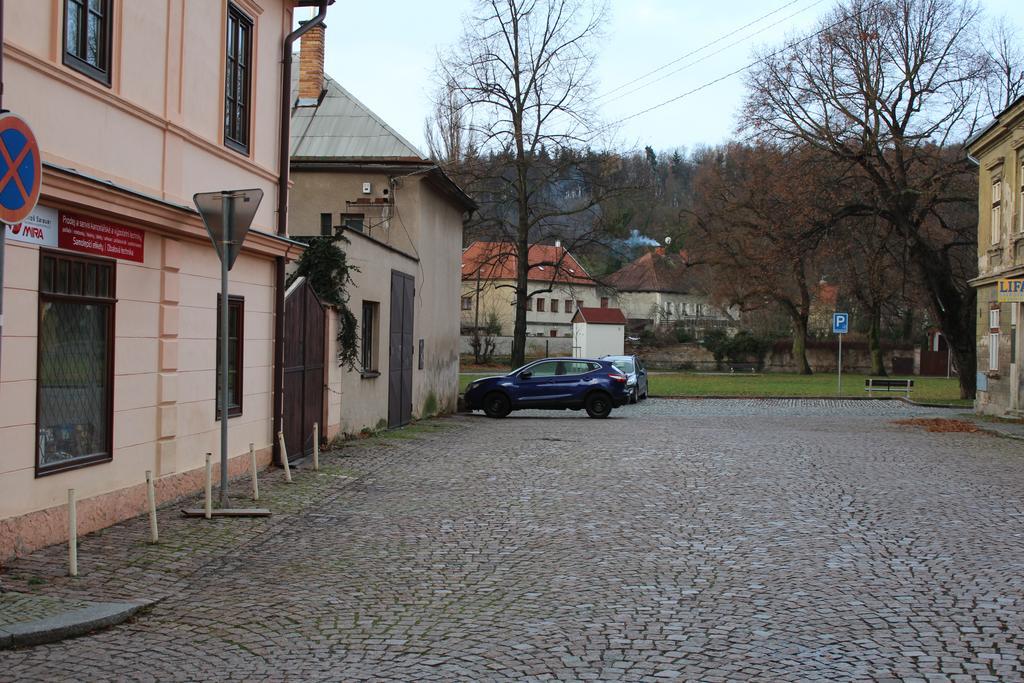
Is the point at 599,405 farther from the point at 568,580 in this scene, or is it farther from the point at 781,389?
the point at 781,389

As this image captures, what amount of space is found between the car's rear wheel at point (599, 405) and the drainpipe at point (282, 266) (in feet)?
44.0

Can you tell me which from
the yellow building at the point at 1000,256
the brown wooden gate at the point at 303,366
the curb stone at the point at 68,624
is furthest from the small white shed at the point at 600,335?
the curb stone at the point at 68,624

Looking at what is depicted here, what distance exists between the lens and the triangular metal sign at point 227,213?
9672 mm

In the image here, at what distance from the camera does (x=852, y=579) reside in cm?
764

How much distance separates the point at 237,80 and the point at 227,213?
3.91 m

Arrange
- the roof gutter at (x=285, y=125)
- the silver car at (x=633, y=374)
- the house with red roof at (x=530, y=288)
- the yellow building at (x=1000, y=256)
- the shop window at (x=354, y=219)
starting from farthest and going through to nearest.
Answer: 1. the house with red roof at (x=530, y=288)
2. the silver car at (x=633, y=374)
3. the yellow building at (x=1000, y=256)
4. the shop window at (x=354, y=219)
5. the roof gutter at (x=285, y=125)

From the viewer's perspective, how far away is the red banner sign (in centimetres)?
859

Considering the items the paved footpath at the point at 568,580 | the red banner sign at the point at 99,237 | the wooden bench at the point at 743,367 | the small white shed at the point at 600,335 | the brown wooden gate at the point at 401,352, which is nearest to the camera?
the paved footpath at the point at 568,580

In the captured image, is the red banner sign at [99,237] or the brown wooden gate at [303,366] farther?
the brown wooden gate at [303,366]

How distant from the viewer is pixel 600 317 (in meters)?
68.3

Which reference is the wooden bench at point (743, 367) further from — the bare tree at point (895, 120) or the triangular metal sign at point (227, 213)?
the triangular metal sign at point (227, 213)

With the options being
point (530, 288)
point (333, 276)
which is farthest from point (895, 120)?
A: point (530, 288)

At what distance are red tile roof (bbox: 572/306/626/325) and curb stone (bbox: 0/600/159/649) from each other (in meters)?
61.5

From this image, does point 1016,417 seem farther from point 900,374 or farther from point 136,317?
point 900,374
